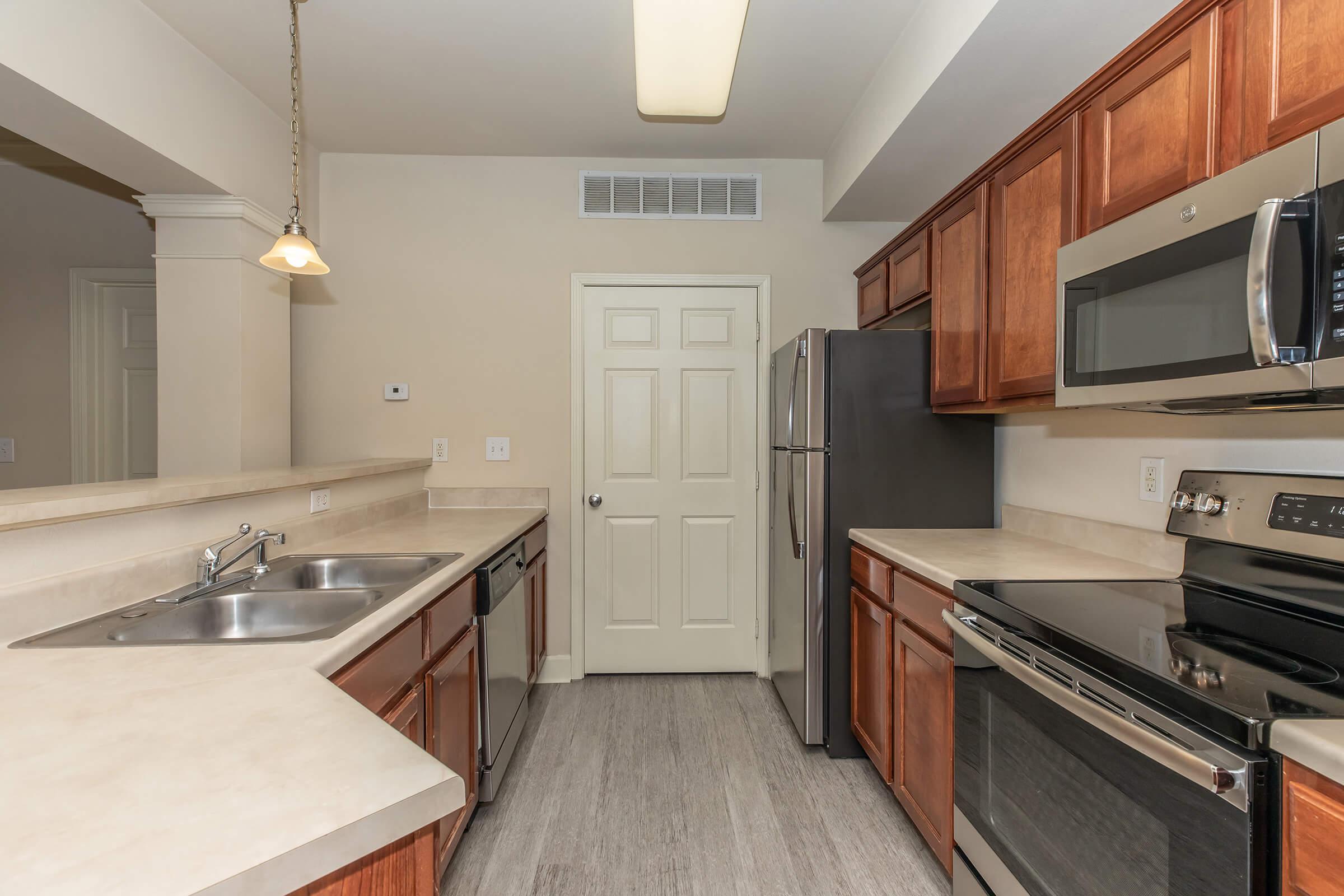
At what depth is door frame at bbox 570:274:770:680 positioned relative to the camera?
3.22m

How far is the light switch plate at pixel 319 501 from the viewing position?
218cm

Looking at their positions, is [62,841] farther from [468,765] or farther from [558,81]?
[558,81]

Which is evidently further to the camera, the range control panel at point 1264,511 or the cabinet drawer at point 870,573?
Result: the cabinet drawer at point 870,573

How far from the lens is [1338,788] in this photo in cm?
75

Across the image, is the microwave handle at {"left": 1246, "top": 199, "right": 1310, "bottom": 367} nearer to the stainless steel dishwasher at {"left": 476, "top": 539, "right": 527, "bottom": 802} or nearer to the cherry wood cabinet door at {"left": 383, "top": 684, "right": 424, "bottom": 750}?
the cherry wood cabinet door at {"left": 383, "top": 684, "right": 424, "bottom": 750}

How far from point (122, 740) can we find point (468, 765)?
4.06 ft

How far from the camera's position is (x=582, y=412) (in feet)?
10.6

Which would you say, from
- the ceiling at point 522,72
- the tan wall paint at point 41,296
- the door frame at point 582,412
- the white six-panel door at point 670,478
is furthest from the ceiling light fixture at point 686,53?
the tan wall paint at point 41,296

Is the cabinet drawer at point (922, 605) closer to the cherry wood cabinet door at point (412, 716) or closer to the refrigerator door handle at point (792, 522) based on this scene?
the refrigerator door handle at point (792, 522)

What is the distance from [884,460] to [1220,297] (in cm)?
134

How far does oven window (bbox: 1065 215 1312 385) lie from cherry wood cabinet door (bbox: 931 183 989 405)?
0.52m

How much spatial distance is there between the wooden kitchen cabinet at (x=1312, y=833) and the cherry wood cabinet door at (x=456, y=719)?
147 centimetres

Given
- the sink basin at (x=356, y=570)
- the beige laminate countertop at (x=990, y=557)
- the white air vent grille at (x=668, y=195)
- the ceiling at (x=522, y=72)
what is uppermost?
the ceiling at (x=522, y=72)

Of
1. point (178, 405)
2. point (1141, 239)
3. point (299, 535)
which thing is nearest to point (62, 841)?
point (299, 535)
